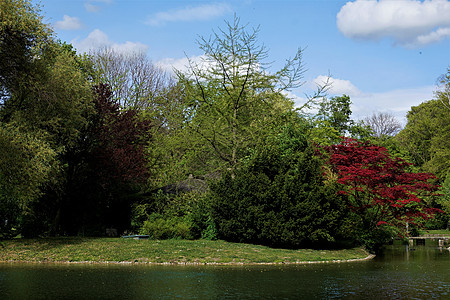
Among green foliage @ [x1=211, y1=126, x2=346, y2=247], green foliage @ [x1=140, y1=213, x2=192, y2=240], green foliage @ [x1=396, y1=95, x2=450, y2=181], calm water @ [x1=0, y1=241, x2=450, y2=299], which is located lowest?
calm water @ [x1=0, y1=241, x2=450, y2=299]

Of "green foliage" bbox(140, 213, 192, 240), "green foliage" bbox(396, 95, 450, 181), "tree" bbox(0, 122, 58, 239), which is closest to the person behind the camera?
"tree" bbox(0, 122, 58, 239)

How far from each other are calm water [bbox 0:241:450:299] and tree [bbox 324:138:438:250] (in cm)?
535

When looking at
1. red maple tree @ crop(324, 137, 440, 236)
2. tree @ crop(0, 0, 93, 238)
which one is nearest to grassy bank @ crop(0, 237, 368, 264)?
tree @ crop(0, 0, 93, 238)

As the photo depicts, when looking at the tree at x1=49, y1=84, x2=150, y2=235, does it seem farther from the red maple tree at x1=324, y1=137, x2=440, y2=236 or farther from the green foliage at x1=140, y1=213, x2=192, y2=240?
the red maple tree at x1=324, y1=137, x2=440, y2=236

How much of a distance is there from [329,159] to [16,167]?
16465mm

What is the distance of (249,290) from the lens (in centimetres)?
1234

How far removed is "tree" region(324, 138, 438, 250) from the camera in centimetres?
2378

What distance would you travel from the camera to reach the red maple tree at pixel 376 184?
23.8 m

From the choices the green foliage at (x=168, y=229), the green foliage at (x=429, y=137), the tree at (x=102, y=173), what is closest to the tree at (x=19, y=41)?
the tree at (x=102, y=173)

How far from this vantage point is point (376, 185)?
2441 centimetres

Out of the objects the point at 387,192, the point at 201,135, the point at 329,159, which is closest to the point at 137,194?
the point at 201,135

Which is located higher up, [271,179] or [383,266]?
[271,179]

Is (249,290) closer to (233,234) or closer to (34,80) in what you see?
(233,234)

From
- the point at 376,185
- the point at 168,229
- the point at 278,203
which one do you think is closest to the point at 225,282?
the point at 278,203
